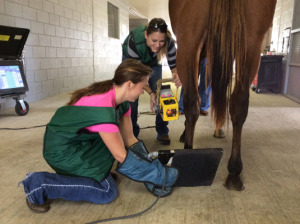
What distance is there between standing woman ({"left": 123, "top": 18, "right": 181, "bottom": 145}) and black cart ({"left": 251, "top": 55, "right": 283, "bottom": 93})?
3.95 metres

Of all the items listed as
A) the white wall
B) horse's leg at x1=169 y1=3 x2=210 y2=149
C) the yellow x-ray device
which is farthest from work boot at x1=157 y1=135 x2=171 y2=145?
the white wall

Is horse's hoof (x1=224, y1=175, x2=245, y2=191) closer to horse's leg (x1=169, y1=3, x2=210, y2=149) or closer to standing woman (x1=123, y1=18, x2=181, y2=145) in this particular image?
horse's leg (x1=169, y1=3, x2=210, y2=149)

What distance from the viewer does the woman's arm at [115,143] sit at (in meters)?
1.25

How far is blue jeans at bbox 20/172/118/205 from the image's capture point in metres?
1.29

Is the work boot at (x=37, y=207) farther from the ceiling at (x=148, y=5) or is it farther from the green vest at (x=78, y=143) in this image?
the ceiling at (x=148, y=5)

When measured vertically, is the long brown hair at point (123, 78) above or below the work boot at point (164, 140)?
above

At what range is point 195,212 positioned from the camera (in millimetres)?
1274

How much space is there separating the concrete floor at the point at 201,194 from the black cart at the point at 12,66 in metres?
0.84

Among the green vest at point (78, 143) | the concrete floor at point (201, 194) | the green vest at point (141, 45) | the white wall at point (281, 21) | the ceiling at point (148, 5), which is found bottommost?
the concrete floor at point (201, 194)

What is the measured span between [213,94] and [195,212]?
0.76 meters

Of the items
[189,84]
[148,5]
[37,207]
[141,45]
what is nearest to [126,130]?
[189,84]

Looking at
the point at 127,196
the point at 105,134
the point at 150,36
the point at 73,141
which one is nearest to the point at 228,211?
the point at 127,196

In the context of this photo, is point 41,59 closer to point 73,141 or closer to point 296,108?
point 73,141

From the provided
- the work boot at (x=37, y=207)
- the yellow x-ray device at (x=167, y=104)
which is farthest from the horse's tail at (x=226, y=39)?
the work boot at (x=37, y=207)
